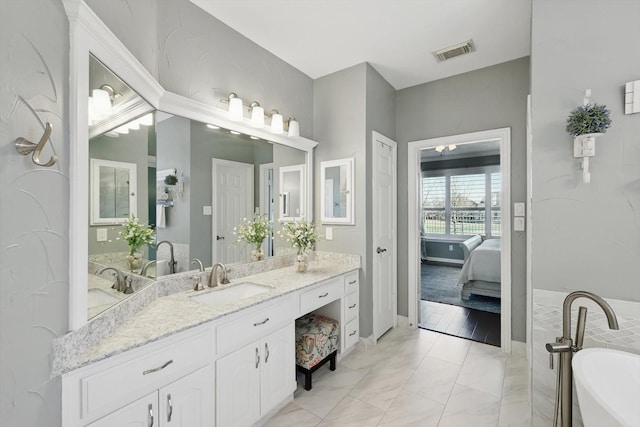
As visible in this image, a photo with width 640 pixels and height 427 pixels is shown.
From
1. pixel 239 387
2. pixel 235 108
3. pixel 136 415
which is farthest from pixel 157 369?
pixel 235 108

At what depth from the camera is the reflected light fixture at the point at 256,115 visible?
236 centimetres

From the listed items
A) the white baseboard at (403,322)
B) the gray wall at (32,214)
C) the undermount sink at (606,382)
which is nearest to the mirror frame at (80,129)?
the gray wall at (32,214)

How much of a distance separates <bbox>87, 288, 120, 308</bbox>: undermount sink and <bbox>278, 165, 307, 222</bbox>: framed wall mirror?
1.57 m

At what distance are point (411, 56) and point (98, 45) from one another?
2486mm

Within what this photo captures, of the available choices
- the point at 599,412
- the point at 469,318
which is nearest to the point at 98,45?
the point at 599,412

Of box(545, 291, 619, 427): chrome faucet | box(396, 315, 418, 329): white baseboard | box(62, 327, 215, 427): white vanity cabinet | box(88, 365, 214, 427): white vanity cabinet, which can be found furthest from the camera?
box(396, 315, 418, 329): white baseboard

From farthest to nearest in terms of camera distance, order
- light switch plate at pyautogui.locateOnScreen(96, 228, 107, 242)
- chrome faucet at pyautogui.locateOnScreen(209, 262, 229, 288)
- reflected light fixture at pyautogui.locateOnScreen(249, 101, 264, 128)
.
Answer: reflected light fixture at pyautogui.locateOnScreen(249, 101, 264, 128)
chrome faucet at pyautogui.locateOnScreen(209, 262, 229, 288)
light switch plate at pyautogui.locateOnScreen(96, 228, 107, 242)

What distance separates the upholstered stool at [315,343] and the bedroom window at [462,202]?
5.49 metres

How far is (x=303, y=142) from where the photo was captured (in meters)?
2.94

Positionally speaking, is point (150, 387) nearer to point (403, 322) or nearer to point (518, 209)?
point (403, 322)

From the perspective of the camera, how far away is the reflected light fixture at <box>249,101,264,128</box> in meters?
2.36

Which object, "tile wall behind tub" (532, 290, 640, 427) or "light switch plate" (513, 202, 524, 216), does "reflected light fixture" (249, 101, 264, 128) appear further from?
"light switch plate" (513, 202, 524, 216)

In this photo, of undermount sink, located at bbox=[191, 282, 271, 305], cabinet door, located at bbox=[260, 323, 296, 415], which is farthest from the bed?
undermount sink, located at bbox=[191, 282, 271, 305]

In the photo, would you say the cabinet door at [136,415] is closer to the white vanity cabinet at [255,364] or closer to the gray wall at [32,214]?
the gray wall at [32,214]
